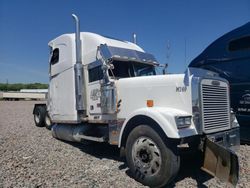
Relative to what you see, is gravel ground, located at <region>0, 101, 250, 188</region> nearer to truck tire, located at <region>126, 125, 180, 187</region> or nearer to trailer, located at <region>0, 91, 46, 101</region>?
truck tire, located at <region>126, 125, 180, 187</region>

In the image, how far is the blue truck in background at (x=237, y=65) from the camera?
257 inches

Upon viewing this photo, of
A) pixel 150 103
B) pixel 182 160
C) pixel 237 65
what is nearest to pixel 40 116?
pixel 182 160

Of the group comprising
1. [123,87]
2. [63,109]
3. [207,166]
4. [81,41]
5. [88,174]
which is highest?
[81,41]

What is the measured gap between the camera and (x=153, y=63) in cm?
649

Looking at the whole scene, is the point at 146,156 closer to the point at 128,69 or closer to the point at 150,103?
the point at 150,103

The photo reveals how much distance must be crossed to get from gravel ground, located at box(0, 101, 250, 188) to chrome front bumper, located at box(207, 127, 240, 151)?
615 mm

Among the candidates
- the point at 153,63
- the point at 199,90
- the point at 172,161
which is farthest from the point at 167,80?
the point at 153,63

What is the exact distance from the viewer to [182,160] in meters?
5.54

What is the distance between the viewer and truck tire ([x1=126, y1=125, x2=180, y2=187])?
3.84 m

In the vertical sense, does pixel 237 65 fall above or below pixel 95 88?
above

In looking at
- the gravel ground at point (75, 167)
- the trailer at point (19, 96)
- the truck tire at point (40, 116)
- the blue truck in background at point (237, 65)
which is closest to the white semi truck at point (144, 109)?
the gravel ground at point (75, 167)

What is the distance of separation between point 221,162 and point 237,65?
3.88 m

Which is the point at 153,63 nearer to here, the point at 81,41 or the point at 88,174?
the point at 81,41

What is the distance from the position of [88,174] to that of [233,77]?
15.5 ft
